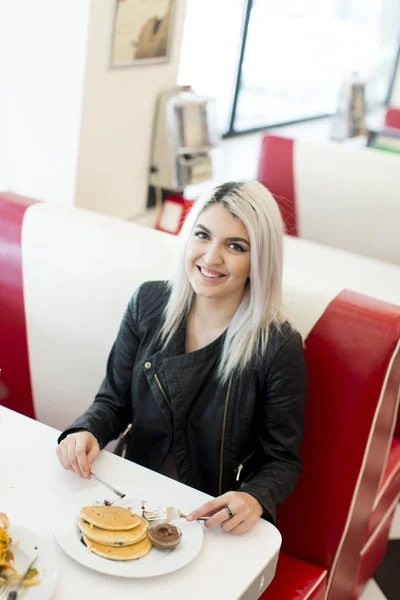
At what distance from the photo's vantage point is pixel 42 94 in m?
2.43

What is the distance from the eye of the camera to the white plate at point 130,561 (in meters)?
1.04

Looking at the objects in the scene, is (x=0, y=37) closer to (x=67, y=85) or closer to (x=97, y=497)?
(x=67, y=85)

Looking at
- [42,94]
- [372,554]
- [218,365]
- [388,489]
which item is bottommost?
[372,554]

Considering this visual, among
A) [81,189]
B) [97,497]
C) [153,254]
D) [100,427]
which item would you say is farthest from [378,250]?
[97,497]

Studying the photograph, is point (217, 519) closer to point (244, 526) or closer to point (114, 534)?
point (244, 526)

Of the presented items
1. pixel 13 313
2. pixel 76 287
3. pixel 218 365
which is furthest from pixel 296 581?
pixel 13 313

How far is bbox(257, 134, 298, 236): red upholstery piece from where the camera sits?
299 centimetres

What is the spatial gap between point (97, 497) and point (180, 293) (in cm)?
51

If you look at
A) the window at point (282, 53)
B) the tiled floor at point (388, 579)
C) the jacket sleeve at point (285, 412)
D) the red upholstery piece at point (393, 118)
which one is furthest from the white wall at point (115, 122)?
the red upholstery piece at point (393, 118)

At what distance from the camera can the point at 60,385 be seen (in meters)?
1.93

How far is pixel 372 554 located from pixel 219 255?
3.44 ft

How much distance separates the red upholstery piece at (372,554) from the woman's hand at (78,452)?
87cm

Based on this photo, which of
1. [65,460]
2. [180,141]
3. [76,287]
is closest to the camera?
[65,460]

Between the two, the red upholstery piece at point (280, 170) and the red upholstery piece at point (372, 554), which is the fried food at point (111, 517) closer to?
the red upholstery piece at point (372, 554)
